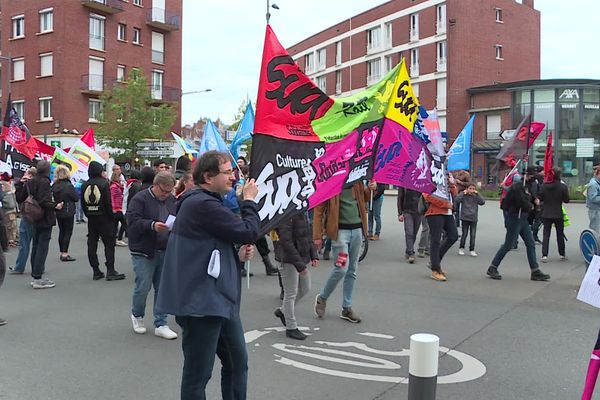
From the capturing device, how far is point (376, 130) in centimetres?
600

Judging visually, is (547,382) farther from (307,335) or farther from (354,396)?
(307,335)

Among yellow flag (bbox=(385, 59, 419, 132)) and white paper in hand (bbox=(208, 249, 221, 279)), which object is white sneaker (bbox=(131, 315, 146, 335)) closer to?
white paper in hand (bbox=(208, 249, 221, 279))

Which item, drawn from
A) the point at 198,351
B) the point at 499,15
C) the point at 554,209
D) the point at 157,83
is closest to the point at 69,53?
the point at 157,83

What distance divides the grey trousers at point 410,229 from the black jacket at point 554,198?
2.43 meters

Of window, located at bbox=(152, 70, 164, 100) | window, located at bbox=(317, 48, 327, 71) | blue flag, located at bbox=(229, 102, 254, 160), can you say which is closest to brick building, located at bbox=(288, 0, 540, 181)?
window, located at bbox=(317, 48, 327, 71)

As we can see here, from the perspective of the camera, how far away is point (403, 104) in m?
6.37

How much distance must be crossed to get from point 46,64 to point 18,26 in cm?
441

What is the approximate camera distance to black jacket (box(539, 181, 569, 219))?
11016 millimetres

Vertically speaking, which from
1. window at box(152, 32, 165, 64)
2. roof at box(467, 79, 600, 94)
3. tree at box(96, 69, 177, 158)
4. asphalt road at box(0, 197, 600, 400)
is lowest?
asphalt road at box(0, 197, 600, 400)

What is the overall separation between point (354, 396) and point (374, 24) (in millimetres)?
54001

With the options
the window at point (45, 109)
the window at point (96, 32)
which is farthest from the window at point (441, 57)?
the window at point (45, 109)

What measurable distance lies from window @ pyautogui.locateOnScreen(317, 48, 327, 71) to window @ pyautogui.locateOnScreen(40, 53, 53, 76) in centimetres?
3236

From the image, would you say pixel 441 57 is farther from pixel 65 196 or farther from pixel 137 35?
pixel 65 196

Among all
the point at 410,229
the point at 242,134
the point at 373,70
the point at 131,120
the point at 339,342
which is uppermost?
the point at 373,70
